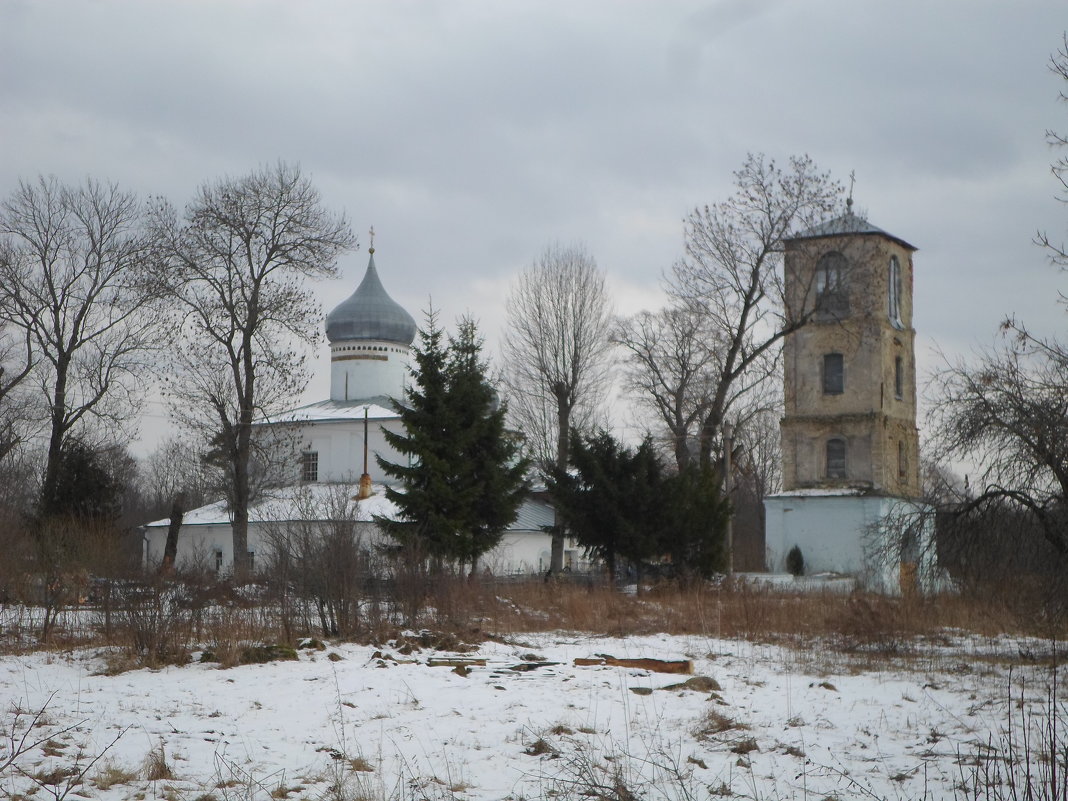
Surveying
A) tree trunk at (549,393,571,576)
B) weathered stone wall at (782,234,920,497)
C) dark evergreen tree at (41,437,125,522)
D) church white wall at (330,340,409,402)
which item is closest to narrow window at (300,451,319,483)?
church white wall at (330,340,409,402)

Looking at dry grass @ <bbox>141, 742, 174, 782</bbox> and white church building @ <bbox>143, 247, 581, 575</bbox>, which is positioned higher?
white church building @ <bbox>143, 247, 581, 575</bbox>

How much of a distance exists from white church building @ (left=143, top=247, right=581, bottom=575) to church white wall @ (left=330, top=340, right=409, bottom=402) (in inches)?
1.5

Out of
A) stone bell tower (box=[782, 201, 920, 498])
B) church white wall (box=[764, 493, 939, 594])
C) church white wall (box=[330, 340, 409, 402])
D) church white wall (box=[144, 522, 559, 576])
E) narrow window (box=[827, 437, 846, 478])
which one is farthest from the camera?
church white wall (box=[330, 340, 409, 402])

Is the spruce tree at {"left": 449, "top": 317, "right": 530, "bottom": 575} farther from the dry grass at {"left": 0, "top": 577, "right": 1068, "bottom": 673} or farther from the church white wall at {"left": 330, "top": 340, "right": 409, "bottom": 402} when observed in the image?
the church white wall at {"left": 330, "top": 340, "right": 409, "bottom": 402}

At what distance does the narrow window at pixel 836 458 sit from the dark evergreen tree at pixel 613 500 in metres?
11.9

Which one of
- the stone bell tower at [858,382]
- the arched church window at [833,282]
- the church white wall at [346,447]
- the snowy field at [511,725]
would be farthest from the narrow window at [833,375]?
the snowy field at [511,725]

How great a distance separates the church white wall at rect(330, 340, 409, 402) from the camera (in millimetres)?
47156

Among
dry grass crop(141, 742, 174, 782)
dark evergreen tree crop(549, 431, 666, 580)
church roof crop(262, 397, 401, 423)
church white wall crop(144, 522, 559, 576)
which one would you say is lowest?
dry grass crop(141, 742, 174, 782)

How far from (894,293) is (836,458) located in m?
5.95

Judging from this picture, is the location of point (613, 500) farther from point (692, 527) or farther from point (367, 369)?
point (367, 369)

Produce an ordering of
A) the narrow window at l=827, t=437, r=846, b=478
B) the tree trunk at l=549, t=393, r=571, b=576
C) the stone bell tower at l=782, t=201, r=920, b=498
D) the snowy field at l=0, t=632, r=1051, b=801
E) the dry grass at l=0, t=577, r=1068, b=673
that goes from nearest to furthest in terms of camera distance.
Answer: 1. the snowy field at l=0, t=632, r=1051, b=801
2. the dry grass at l=0, t=577, r=1068, b=673
3. the tree trunk at l=549, t=393, r=571, b=576
4. the stone bell tower at l=782, t=201, r=920, b=498
5. the narrow window at l=827, t=437, r=846, b=478

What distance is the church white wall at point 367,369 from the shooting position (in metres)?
47.2

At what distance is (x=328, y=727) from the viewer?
1085cm

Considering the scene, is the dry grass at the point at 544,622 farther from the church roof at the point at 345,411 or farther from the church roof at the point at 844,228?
the church roof at the point at 345,411
